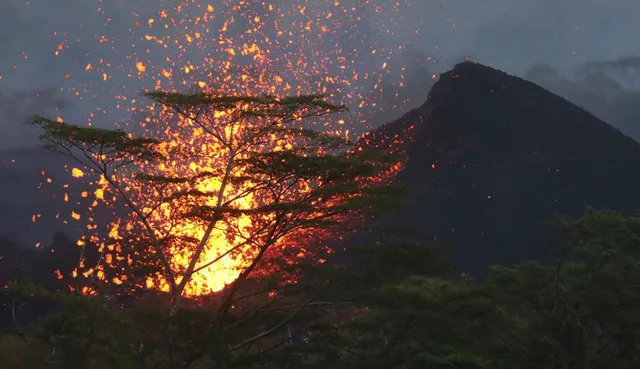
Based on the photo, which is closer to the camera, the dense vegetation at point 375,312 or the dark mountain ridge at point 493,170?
the dense vegetation at point 375,312

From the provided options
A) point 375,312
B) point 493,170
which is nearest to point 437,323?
point 375,312

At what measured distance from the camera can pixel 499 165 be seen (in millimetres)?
59438

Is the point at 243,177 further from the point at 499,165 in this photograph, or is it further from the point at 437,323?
the point at 499,165

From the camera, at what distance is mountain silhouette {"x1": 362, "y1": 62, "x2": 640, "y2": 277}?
51938 mm

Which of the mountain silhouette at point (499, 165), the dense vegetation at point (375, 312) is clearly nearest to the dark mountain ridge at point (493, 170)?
the mountain silhouette at point (499, 165)

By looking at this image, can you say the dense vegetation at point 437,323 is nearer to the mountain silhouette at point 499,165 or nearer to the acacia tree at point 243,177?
the acacia tree at point 243,177

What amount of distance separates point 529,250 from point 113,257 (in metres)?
38.9

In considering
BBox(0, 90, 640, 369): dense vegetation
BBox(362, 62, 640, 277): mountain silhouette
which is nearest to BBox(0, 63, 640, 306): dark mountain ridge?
BBox(362, 62, 640, 277): mountain silhouette

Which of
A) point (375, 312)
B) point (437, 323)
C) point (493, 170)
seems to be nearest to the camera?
point (437, 323)

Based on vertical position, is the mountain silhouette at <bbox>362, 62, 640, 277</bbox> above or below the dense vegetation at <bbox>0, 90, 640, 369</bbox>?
above

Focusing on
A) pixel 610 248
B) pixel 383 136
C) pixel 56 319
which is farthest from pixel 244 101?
pixel 383 136

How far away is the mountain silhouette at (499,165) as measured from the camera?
5194cm

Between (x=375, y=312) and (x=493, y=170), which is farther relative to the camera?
(x=493, y=170)

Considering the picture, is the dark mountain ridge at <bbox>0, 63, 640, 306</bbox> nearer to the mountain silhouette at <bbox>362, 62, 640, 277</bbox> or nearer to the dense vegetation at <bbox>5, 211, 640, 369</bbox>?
the mountain silhouette at <bbox>362, 62, 640, 277</bbox>
